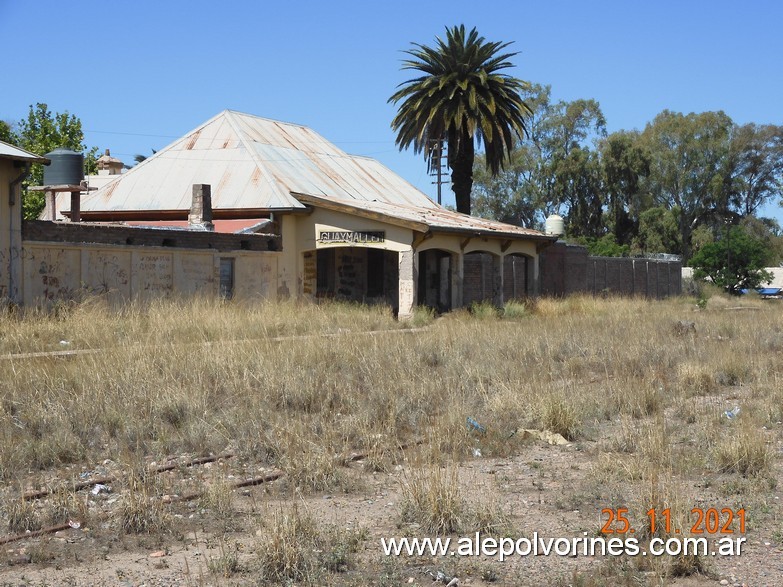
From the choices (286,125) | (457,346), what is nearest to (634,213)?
(286,125)

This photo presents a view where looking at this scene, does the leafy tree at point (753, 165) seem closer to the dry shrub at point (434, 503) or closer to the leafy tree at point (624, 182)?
the leafy tree at point (624, 182)

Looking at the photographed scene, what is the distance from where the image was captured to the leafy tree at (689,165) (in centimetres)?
6612

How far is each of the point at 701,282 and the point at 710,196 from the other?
61.7 ft

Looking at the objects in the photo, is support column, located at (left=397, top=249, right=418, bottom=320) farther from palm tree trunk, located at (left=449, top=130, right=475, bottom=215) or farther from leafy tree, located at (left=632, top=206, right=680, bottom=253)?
leafy tree, located at (left=632, top=206, right=680, bottom=253)

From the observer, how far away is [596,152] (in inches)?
2630

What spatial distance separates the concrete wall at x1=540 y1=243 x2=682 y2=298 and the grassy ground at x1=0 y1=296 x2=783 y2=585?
18.4 metres

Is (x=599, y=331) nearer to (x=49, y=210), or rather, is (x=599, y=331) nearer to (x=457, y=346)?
(x=457, y=346)

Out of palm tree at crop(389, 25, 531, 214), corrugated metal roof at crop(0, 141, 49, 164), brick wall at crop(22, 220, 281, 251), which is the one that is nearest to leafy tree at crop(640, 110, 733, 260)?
palm tree at crop(389, 25, 531, 214)

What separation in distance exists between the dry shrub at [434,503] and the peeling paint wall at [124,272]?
45.9ft

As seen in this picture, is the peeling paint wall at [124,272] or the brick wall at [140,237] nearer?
the peeling paint wall at [124,272]

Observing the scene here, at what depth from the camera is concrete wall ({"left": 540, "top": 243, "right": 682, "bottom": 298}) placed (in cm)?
3578

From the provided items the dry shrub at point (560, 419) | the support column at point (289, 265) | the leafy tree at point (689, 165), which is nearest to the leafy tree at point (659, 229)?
the leafy tree at point (689, 165)

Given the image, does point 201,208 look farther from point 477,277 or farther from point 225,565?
point 225,565

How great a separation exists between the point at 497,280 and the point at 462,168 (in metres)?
7.88
